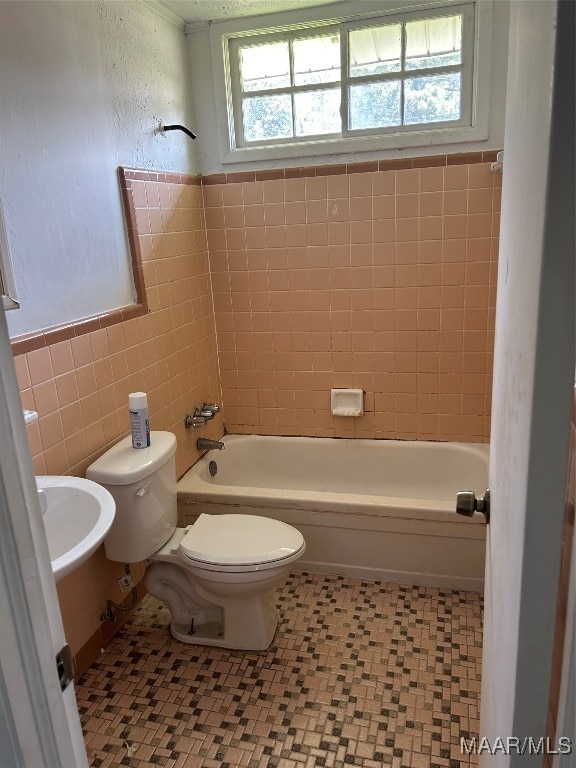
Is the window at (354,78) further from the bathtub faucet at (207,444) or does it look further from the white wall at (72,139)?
the bathtub faucet at (207,444)

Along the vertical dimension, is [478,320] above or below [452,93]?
below

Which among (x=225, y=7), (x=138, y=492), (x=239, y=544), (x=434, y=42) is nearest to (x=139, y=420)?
(x=138, y=492)

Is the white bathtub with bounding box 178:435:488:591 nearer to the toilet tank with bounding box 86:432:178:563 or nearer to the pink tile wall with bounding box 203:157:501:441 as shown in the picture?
the pink tile wall with bounding box 203:157:501:441

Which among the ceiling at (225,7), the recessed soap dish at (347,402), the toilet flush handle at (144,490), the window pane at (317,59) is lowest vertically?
the recessed soap dish at (347,402)

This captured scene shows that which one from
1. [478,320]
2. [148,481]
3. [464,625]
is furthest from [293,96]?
[464,625]

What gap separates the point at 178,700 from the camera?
191cm

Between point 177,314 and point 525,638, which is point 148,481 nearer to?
point 177,314

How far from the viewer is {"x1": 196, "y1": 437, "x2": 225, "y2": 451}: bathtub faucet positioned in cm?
285

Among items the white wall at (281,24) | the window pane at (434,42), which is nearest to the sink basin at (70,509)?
the white wall at (281,24)

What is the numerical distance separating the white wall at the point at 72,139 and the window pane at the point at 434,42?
1136 millimetres

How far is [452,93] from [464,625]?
7.61 feet

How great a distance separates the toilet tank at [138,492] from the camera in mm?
1901

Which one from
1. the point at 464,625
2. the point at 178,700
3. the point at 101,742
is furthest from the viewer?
the point at 464,625

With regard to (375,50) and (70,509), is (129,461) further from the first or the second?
(375,50)
